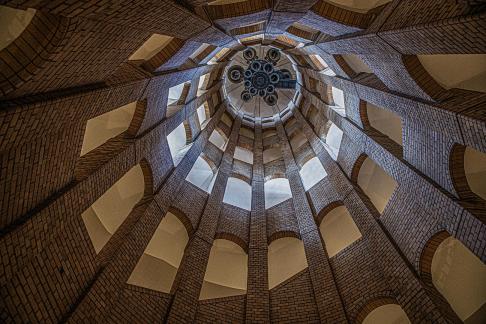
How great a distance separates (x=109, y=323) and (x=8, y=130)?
13.7ft

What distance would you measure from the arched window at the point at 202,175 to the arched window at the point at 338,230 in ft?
14.5

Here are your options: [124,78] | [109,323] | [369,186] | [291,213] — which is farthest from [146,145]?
[369,186]

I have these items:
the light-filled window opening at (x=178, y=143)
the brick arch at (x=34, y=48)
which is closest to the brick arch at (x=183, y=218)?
the light-filled window opening at (x=178, y=143)

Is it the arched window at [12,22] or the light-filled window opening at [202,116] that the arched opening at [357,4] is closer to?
the arched window at [12,22]

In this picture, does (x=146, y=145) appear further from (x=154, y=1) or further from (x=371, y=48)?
(x=371, y=48)

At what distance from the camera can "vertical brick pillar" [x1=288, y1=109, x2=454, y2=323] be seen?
6.10 metres

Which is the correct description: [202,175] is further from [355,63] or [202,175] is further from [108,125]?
[355,63]

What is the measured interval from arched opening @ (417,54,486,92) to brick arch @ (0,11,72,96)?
21.8ft

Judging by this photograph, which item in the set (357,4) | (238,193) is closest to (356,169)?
(357,4)

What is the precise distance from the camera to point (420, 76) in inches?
258

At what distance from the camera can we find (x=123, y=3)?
413 centimetres

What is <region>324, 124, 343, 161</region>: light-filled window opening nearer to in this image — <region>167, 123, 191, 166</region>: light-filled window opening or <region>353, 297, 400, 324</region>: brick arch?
<region>167, 123, 191, 166</region>: light-filled window opening

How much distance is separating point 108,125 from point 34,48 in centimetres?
464

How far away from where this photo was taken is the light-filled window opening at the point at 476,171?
21.5ft
